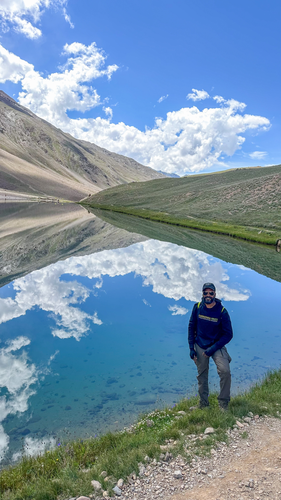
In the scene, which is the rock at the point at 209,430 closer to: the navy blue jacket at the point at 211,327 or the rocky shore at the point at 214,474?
the rocky shore at the point at 214,474

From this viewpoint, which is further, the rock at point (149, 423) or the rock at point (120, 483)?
the rock at point (149, 423)

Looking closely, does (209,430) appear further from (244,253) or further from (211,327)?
(244,253)

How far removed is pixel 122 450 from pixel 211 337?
4.01 m

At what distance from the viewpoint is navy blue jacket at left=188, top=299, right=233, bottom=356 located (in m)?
9.38

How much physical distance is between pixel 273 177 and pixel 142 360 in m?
102

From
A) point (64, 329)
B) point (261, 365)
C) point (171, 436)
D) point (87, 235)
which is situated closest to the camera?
point (171, 436)

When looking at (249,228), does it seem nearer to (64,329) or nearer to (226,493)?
(64,329)

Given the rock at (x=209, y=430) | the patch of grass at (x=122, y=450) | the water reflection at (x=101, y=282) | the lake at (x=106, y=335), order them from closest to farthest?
1. the patch of grass at (x=122, y=450)
2. the rock at (x=209, y=430)
3. the lake at (x=106, y=335)
4. the water reflection at (x=101, y=282)

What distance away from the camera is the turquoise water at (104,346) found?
1066cm

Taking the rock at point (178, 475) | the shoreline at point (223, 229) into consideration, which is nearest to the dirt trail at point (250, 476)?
the rock at point (178, 475)

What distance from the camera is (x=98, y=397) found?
11633 millimetres

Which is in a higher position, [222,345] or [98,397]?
[222,345]

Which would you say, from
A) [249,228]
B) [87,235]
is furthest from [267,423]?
[249,228]

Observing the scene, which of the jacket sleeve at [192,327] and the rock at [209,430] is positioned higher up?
the jacket sleeve at [192,327]
